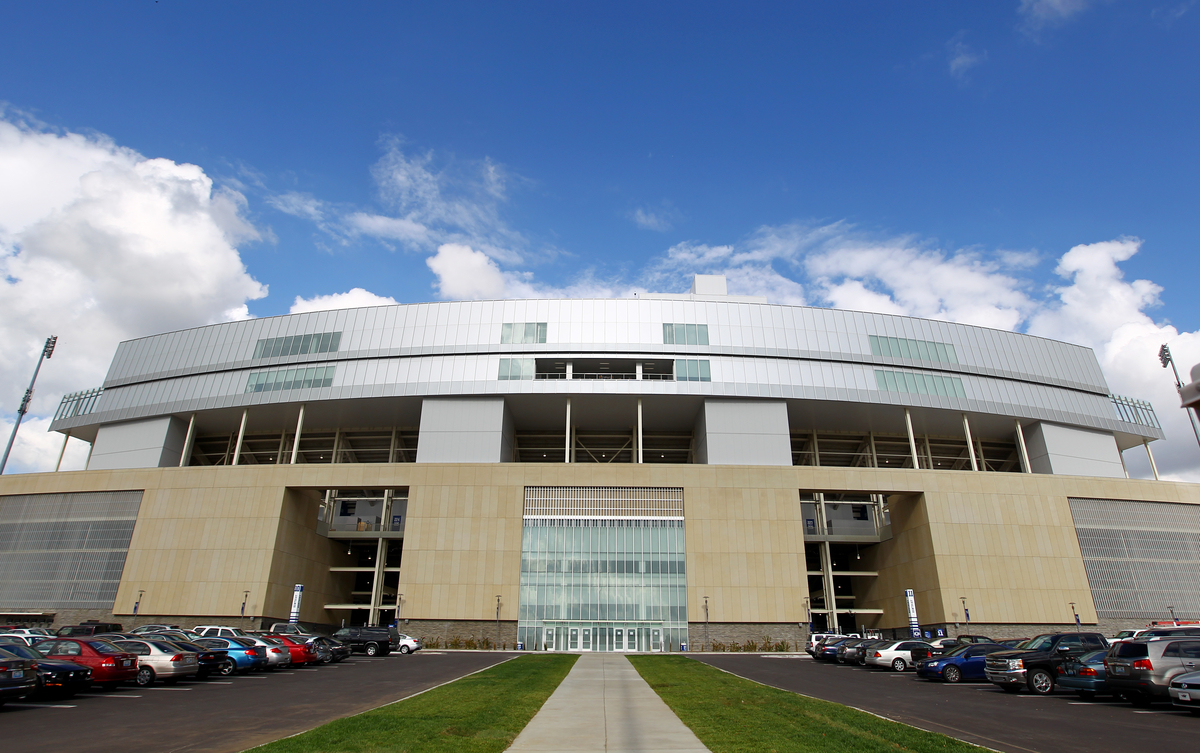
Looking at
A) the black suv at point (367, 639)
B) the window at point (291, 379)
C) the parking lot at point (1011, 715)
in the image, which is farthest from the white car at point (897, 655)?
the window at point (291, 379)

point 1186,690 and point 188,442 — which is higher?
point 188,442

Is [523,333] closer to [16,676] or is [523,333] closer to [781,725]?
[16,676]

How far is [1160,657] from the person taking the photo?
620 inches

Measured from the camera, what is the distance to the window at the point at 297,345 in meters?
53.8

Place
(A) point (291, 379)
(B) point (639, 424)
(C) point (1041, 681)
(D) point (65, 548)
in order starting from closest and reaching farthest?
(C) point (1041, 681)
(D) point (65, 548)
(B) point (639, 424)
(A) point (291, 379)

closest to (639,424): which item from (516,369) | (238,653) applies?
(516,369)

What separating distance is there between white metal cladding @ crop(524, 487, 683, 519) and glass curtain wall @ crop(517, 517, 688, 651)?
1.51 feet

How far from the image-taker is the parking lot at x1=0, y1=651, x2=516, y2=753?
11.3 metres

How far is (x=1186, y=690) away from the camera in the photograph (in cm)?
1445

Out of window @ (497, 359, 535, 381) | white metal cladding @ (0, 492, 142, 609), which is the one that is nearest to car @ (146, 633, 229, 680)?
window @ (497, 359, 535, 381)

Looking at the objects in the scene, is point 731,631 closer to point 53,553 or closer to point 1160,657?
point 1160,657

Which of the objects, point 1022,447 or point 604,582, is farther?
point 1022,447

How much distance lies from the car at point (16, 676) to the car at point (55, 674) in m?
0.31

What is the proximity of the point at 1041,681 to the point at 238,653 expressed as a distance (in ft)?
87.9
